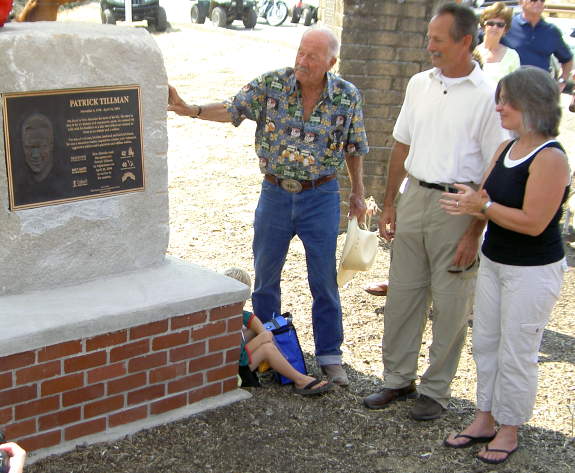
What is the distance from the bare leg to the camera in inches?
176

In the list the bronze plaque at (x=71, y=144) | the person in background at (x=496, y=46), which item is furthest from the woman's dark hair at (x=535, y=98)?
the person in background at (x=496, y=46)

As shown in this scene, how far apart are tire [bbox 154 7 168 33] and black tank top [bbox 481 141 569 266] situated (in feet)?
64.5

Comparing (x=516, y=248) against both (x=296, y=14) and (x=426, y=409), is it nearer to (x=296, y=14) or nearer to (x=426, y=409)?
(x=426, y=409)

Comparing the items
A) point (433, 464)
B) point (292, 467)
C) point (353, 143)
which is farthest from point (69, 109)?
point (433, 464)

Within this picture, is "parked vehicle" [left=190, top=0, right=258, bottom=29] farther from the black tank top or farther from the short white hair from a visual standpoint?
the black tank top

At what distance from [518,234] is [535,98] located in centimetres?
58

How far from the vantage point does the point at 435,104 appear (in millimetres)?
4180

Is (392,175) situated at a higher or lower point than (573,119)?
higher

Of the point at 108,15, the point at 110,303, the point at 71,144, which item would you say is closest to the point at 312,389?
the point at 110,303

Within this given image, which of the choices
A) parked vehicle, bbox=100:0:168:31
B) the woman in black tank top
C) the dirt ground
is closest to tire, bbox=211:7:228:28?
parked vehicle, bbox=100:0:168:31

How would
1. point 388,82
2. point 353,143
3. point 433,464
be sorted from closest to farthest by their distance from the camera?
1. point 433,464
2. point 353,143
3. point 388,82

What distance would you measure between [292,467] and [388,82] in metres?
3.97

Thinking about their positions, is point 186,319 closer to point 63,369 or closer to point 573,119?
point 63,369

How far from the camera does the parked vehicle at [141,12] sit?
22297 millimetres
